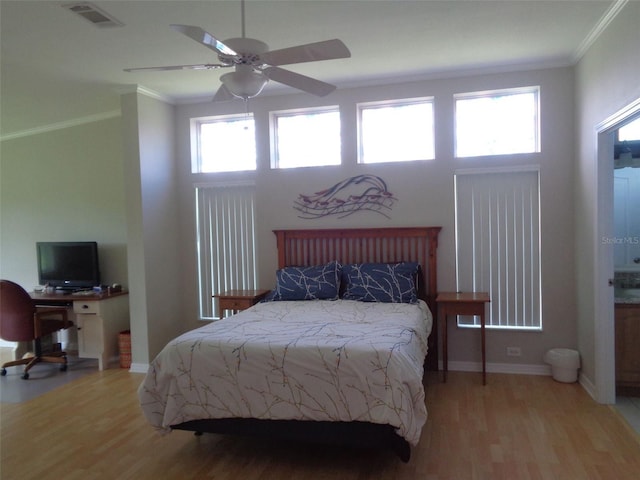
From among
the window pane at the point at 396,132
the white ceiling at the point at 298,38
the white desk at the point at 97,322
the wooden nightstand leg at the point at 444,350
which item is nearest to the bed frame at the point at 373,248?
the wooden nightstand leg at the point at 444,350

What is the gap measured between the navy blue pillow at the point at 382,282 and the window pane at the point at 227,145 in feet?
5.64

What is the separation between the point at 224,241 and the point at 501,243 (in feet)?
9.50

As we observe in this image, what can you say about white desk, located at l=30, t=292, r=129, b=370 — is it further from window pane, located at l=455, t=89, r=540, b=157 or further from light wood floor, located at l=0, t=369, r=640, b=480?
window pane, located at l=455, t=89, r=540, b=157

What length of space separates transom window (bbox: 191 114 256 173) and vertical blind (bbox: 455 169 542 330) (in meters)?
2.26

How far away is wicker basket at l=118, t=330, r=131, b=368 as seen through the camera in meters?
4.77

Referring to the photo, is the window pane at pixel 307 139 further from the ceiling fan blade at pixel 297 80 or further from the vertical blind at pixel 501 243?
the ceiling fan blade at pixel 297 80

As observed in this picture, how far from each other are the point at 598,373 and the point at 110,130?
5.46 m

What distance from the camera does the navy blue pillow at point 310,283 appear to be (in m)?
4.25

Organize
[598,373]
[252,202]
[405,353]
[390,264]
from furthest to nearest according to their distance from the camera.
Result: [252,202], [390,264], [598,373], [405,353]

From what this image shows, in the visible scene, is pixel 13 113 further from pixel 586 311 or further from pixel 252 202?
pixel 586 311

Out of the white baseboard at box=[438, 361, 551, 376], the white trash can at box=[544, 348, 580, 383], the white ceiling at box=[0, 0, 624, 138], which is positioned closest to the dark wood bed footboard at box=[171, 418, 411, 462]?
the white baseboard at box=[438, 361, 551, 376]

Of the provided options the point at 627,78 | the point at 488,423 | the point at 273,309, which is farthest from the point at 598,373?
the point at 273,309

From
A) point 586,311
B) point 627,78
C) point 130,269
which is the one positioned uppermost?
point 627,78

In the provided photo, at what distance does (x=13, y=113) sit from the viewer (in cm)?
502
